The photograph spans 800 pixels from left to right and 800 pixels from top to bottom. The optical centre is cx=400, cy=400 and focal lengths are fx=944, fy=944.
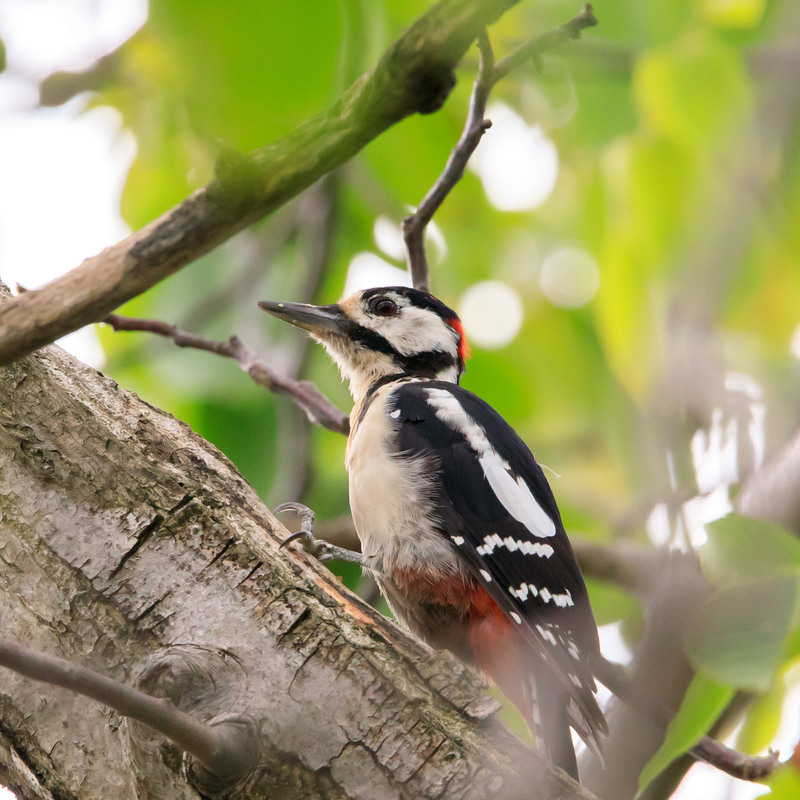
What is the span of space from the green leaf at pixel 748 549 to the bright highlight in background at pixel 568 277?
106 inches

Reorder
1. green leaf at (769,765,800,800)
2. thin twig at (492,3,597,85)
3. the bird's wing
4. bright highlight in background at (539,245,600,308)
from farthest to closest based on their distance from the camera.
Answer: bright highlight in background at (539,245,600,308), the bird's wing, green leaf at (769,765,800,800), thin twig at (492,3,597,85)

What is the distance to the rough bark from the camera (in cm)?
174

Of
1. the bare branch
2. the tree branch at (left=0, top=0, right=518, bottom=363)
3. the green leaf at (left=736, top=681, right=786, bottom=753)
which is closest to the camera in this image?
the tree branch at (left=0, top=0, right=518, bottom=363)

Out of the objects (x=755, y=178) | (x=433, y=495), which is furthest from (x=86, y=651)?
(x=755, y=178)

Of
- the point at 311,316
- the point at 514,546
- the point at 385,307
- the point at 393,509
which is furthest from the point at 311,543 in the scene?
the point at 385,307

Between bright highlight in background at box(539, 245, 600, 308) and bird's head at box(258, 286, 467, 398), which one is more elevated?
bright highlight in background at box(539, 245, 600, 308)

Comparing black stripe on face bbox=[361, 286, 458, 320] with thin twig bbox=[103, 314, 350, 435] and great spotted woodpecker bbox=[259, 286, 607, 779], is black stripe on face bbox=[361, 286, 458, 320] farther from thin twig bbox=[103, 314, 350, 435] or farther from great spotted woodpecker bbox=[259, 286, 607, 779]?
thin twig bbox=[103, 314, 350, 435]

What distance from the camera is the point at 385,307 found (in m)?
4.09

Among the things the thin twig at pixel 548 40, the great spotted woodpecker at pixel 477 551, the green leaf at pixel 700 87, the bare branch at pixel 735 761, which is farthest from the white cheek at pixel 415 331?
the thin twig at pixel 548 40

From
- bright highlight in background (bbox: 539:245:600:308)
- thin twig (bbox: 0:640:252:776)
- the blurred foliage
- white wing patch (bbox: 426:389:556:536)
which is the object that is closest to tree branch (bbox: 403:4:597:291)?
the blurred foliage

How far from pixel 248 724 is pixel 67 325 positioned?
2.46 feet

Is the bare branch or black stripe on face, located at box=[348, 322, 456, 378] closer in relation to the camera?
the bare branch

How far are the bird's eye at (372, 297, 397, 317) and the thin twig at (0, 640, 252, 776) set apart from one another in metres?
2.68

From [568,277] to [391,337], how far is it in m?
0.98
